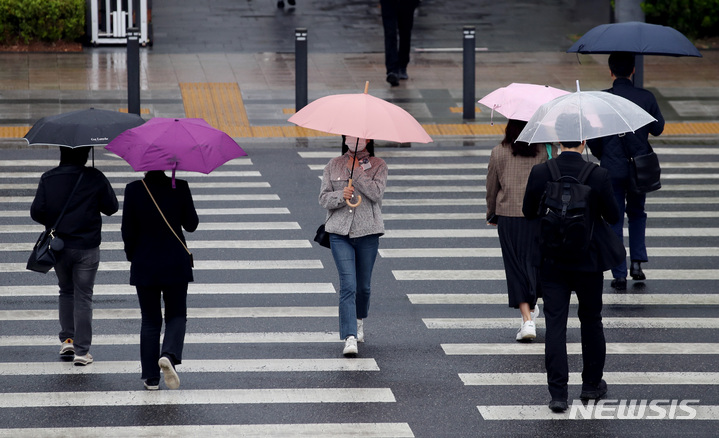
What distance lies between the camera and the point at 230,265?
33.9 ft

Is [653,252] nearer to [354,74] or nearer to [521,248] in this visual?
[521,248]

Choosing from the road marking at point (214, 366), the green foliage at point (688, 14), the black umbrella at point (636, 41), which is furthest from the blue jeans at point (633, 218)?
the green foliage at point (688, 14)

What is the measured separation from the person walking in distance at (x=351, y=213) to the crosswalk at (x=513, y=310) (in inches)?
32.4

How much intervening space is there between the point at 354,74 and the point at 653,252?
376 inches

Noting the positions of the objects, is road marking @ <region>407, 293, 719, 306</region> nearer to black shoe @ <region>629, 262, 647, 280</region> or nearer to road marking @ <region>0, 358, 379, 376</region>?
black shoe @ <region>629, 262, 647, 280</region>

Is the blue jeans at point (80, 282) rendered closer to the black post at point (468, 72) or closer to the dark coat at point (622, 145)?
the dark coat at point (622, 145)

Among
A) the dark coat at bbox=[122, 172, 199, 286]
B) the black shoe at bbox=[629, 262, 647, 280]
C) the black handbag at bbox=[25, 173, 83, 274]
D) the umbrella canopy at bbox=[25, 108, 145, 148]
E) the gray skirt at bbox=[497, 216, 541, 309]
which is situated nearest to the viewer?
the dark coat at bbox=[122, 172, 199, 286]

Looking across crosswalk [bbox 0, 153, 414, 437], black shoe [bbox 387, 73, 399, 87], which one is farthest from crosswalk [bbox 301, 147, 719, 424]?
black shoe [bbox 387, 73, 399, 87]

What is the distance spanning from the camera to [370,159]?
8.04 m

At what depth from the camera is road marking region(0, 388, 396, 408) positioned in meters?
7.09

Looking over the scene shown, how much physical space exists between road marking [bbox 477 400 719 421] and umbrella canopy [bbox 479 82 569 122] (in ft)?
7.03

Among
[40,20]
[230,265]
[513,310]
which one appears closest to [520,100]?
[513,310]

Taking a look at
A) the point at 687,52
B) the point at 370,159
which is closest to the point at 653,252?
the point at 687,52

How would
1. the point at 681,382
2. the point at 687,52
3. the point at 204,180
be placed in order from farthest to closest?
the point at 204,180, the point at 687,52, the point at 681,382
